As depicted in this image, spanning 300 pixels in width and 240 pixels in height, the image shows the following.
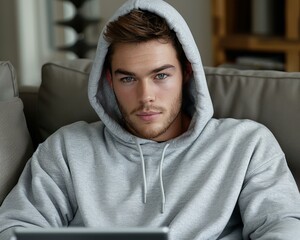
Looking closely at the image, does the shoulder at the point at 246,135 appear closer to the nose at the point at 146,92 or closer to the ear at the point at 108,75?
the nose at the point at 146,92

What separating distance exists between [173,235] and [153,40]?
0.49 meters

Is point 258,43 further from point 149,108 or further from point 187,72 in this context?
point 149,108

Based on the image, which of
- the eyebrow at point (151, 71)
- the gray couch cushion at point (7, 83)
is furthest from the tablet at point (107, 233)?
the gray couch cushion at point (7, 83)

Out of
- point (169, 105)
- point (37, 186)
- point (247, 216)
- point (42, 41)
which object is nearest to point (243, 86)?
point (169, 105)

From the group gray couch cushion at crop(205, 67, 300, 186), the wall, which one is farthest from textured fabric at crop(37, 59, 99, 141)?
the wall

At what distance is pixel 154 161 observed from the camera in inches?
72.2

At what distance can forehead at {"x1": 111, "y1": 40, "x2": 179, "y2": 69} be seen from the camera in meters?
1.79

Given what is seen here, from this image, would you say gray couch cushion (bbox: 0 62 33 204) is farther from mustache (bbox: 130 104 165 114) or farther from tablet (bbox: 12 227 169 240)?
tablet (bbox: 12 227 169 240)

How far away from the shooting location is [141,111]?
5.94 ft

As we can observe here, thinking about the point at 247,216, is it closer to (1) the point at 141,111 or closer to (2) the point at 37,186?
(1) the point at 141,111

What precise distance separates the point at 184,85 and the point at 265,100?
0.76 ft

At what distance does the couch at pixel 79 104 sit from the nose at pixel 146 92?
23cm

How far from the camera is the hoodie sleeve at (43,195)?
1760 mm

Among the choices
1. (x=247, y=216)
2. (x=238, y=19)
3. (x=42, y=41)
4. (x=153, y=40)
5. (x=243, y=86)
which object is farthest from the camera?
(x=42, y=41)
